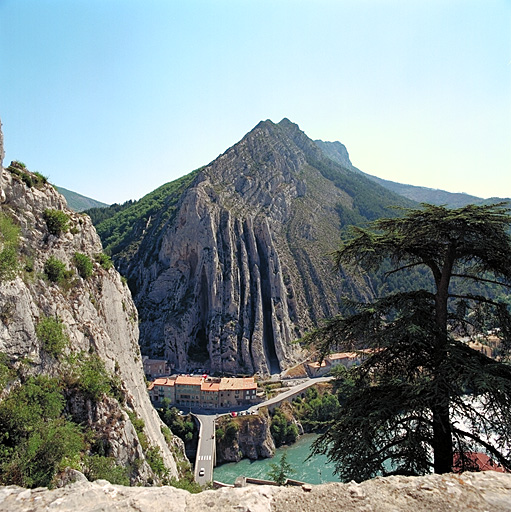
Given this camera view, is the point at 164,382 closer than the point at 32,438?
No

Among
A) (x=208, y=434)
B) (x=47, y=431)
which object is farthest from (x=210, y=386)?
(x=47, y=431)

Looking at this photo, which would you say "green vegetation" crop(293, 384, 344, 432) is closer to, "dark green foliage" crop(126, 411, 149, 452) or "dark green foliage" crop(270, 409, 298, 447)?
"dark green foliage" crop(270, 409, 298, 447)

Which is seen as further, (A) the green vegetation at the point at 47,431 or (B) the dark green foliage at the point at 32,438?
(A) the green vegetation at the point at 47,431

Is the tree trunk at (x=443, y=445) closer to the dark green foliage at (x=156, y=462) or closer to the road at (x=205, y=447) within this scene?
the dark green foliage at (x=156, y=462)

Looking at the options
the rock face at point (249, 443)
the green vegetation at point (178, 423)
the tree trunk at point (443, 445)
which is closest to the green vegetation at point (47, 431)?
the tree trunk at point (443, 445)

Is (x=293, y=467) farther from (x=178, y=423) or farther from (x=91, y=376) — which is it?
(x=91, y=376)

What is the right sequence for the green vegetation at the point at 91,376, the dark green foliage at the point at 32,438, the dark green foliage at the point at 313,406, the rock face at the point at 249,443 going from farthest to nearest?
the dark green foliage at the point at 313,406, the rock face at the point at 249,443, the green vegetation at the point at 91,376, the dark green foliage at the point at 32,438
